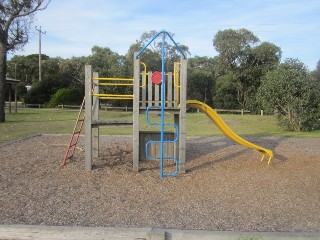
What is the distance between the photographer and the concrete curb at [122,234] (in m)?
3.56

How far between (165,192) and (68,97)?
1453 inches

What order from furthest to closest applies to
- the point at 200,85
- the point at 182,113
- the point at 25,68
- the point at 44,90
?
the point at 25,68 → the point at 44,90 → the point at 200,85 → the point at 182,113

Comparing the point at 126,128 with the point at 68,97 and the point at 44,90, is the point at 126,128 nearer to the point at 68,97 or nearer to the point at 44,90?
the point at 68,97

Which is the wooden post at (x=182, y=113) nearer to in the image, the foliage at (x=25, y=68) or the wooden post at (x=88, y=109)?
the wooden post at (x=88, y=109)

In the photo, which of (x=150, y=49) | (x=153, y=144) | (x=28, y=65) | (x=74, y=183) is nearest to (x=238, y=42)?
(x=150, y=49)

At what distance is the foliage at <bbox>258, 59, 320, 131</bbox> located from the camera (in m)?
16.5

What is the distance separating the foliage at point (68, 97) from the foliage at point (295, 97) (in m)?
27.6

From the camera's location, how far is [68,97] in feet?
135

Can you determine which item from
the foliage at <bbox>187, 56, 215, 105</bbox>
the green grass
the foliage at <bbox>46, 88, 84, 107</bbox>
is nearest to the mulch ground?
the green grass

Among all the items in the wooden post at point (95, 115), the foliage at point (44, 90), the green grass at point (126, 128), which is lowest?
the green grass at point (126, 128)

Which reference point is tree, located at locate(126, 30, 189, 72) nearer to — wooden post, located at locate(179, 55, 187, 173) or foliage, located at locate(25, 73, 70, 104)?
foliage, located at locate(25, 73, 70, 104)

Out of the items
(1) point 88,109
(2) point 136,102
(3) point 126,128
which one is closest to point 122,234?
(2) point 136,102

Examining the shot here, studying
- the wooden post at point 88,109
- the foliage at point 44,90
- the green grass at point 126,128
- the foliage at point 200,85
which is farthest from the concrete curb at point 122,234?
the foliage at point 44,90

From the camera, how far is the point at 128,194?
552 cm
